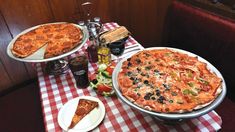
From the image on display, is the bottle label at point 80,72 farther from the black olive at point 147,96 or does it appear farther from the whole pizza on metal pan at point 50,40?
the black olive at point 147,96

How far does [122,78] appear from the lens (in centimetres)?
95

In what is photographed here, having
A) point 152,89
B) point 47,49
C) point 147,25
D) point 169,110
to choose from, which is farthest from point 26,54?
point 147,25

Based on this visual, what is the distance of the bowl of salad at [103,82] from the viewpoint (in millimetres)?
1033

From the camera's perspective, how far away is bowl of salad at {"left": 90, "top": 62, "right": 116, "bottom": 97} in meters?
1.03

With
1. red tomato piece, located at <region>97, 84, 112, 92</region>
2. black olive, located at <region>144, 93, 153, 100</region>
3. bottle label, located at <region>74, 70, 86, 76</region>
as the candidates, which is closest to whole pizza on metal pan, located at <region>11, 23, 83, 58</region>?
bottle label, located at <region>74, 70, 86, 76</region>

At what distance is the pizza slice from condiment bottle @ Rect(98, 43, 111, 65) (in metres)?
0.33

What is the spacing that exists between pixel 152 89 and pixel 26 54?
0.76 meters

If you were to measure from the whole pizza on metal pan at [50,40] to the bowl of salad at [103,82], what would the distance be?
238mm

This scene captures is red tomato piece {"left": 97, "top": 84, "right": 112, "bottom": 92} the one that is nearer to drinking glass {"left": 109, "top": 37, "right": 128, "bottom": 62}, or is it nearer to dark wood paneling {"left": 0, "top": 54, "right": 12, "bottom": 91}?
drinking glass {"left": 109, "top": 37, "right": 128, "bottom": 62}

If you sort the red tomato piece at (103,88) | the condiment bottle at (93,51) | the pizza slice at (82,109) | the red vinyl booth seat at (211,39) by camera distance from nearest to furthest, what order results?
the pizza slice at (82,109), the red tomato piece at (103,88), the condiment bottle at (93,51), the red vinyl booth seat at (211,39)

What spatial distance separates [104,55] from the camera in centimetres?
123

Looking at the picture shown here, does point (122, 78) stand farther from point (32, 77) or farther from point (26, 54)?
point (32, 77)

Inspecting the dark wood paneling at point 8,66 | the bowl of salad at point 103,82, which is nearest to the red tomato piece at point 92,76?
the bowl of salad at point 103,82

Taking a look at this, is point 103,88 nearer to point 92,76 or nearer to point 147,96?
point 92,76
